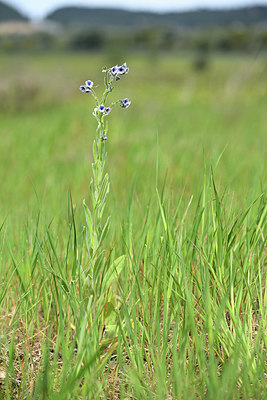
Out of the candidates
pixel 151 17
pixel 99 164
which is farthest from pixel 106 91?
pixel 151 17

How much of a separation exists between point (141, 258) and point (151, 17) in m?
113

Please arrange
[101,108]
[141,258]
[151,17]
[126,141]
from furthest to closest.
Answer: [151,17], [126,141], [141,258], [101,108]

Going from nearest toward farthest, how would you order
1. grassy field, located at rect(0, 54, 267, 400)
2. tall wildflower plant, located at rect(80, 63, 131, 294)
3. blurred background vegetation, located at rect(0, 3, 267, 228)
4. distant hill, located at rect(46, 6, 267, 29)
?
grassy field, located at rect(0, 54, 267, 400) < tall wildflower plant, located at rect(80, 63, 131, 294) < blurred background vegetation, located at rect(0, 3, 267, 228) < distant hill, located at rect(46, 6, 267, 29)

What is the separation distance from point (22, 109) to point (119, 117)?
17.2 feet

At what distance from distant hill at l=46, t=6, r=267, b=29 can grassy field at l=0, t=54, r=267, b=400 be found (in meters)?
69.3

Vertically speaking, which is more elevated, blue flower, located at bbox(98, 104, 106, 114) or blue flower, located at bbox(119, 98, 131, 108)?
blue flower, located at bbox(119, 98, 131, 108)

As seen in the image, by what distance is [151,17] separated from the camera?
10531 centimetres

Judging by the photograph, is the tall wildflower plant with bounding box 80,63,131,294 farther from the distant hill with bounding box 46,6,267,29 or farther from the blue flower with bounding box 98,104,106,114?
the distant hill with bounding box 46,6,267,29

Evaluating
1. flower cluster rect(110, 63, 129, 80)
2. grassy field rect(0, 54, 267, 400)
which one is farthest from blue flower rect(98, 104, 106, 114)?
grassy field rect(0, 54, 267, 400)

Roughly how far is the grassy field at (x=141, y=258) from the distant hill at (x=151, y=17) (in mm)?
69281

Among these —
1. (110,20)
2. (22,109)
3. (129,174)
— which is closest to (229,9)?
(110,20)

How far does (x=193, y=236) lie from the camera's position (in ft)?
5.17

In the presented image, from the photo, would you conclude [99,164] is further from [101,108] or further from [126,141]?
[126,141]

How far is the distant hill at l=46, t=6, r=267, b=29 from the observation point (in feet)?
251
